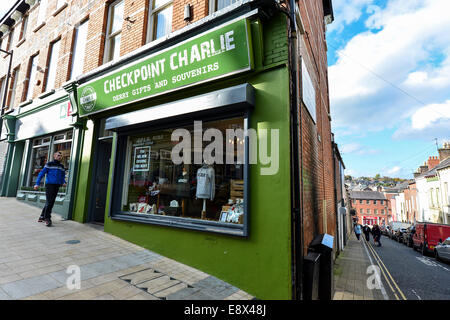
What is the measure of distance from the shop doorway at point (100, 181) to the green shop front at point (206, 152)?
0.50 feet

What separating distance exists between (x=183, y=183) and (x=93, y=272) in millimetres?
2566

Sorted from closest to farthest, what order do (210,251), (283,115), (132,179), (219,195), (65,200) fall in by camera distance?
(283,115) < (210,251) < (219,195) < (132,179) < (65,200)

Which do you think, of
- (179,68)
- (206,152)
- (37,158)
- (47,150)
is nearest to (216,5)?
(179,68)

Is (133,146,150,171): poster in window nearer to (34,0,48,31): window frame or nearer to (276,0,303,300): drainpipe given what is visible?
(276,0,303,300): drainpipe

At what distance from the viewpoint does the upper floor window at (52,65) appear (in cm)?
1005

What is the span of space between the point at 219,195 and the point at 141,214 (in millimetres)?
2281

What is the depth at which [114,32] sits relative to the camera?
25.7ft

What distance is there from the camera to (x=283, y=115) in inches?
154

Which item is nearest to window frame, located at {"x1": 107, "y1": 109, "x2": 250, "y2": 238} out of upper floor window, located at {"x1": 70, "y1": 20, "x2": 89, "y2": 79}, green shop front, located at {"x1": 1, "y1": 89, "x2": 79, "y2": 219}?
A: green shop front, located at {"x1": 1, "y1": 89, "x2": 79, "y2": 219}

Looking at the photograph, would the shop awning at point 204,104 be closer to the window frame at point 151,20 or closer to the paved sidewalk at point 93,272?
the window frame at point 151,20

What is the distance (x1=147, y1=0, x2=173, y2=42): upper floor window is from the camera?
21.2ft

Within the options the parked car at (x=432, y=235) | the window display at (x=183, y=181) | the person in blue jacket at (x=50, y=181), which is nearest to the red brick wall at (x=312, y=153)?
the window display at (x=183, y=181)
